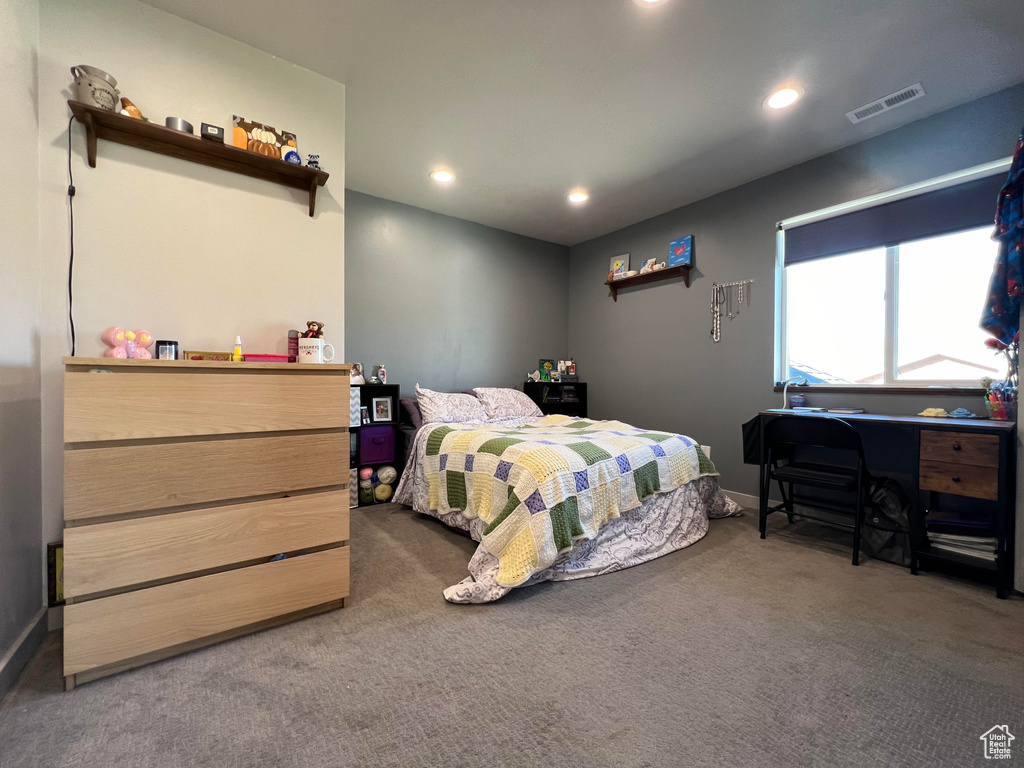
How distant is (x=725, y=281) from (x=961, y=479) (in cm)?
198

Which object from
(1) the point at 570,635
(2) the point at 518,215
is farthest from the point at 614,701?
(2) the point at 518,215

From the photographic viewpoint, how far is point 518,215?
406 cm

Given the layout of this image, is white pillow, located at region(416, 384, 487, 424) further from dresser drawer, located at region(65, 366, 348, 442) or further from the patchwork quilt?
dresser drawer, located at region(65, 366, 348, 442)

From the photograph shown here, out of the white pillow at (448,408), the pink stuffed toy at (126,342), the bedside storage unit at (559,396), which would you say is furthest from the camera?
the bedside storage unit at (559,396)

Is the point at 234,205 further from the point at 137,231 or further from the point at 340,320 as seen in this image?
the point at 340,320

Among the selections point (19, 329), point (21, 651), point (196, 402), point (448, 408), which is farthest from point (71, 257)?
point (448, 408)

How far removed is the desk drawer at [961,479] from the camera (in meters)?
1.89

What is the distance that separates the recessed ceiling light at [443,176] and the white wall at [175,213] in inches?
41.7

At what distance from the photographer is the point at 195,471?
1.42 meters

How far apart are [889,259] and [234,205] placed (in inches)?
149

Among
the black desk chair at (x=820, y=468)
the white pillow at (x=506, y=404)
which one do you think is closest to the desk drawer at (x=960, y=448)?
the black desk chair at (x=820, y=468)

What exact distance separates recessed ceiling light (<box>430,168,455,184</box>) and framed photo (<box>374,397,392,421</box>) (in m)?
1.79

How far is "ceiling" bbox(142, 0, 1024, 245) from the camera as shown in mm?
1804

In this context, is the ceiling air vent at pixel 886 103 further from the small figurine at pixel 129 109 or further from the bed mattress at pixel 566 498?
the small figurine at pixel 129 109
